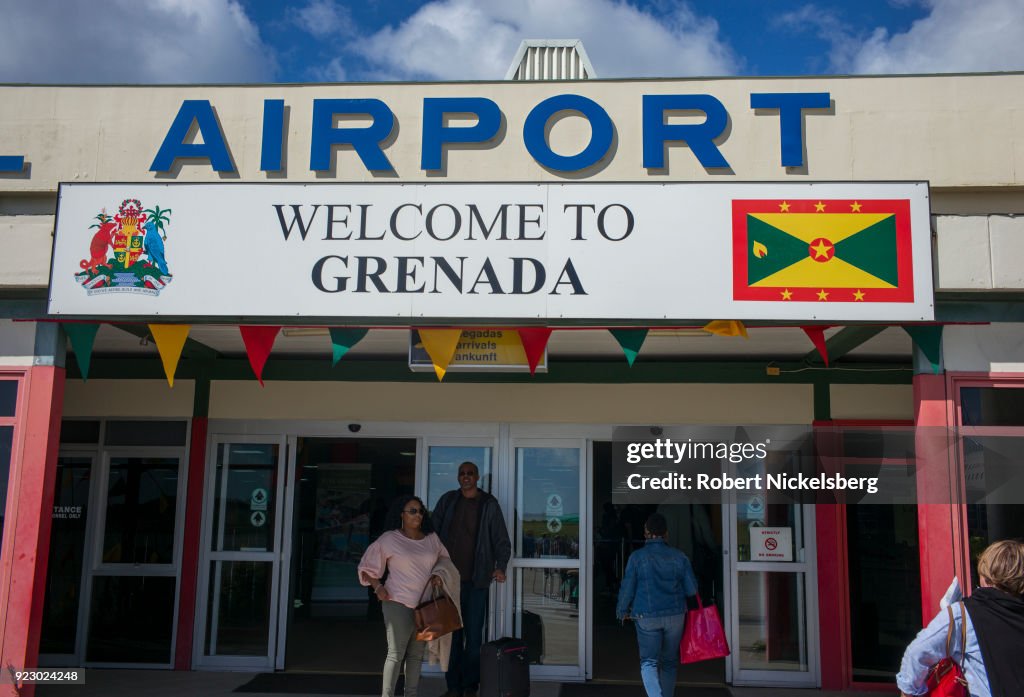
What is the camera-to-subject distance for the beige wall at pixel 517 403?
838cm

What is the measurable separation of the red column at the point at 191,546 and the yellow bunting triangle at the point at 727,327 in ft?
16.5

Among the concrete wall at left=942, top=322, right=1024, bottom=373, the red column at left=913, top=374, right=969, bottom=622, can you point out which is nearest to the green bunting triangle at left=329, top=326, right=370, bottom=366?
the red column at left=913, top=374, right=969, bottom=622

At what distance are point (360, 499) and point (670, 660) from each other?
3621mm

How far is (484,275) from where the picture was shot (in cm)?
639

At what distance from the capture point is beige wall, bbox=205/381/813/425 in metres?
8.38

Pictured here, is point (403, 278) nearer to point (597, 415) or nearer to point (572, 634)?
point (597, 415)

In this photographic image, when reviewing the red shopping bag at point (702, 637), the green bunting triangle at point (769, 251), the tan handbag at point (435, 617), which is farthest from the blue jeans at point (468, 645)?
the green bunting triangle at point (769, 251)

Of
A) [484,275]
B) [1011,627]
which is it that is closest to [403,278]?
[484,275]

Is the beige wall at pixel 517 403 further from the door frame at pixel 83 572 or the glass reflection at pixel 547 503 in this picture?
the door frame at pixel 83 572

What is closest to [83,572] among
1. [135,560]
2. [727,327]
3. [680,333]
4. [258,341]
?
[135,560]

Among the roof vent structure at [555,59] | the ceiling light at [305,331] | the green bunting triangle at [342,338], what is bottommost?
the green bunting triangle at [342,338]

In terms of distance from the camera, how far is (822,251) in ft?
20.4

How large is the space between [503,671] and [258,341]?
311 centimetres

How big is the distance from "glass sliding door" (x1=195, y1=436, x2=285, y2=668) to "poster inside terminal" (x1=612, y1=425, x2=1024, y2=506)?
333 cm
